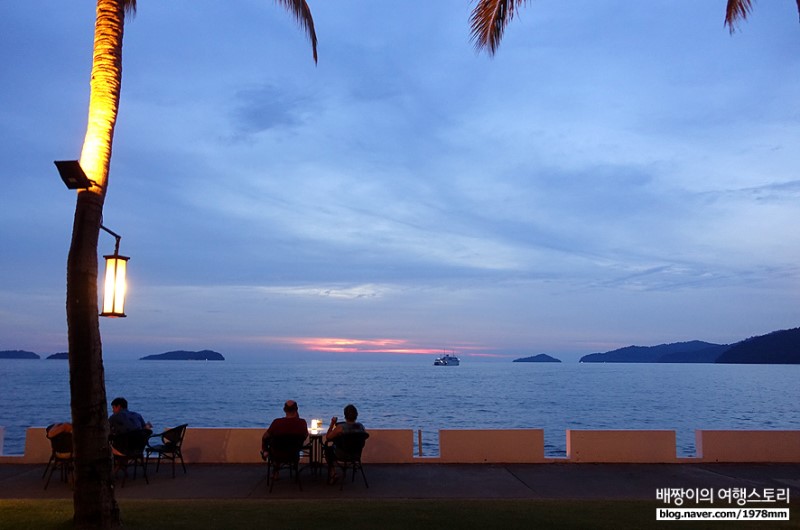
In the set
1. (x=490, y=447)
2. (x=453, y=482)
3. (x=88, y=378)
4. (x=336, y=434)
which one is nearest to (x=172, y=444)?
(x=336, y=434)

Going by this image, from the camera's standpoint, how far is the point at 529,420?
48562mm

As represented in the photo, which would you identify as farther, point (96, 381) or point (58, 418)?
point (58, 418)

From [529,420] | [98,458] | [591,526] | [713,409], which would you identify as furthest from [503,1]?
[713,409]

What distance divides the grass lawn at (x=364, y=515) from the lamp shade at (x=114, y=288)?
6.00ft

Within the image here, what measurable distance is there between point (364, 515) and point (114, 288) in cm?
318

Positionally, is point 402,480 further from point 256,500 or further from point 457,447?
point 256,500

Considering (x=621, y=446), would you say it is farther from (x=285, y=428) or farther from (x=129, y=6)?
(x=129, y=6)

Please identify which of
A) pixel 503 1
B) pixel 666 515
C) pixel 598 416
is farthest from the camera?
pixel 598 416

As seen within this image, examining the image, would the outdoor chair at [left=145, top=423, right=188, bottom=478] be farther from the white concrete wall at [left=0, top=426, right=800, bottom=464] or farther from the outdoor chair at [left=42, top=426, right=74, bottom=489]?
the outdoor chair at [left=42, top=426, right=74, bottom=489]

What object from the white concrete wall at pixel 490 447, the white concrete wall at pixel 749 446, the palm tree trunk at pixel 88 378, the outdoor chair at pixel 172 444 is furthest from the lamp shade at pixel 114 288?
the white concrete wall at pixel 749 446

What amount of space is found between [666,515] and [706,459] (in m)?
4.62

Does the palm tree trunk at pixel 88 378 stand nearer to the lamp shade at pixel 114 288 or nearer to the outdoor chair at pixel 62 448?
the lamp shade at pixel 114 288

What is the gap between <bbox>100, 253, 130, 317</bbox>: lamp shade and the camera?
5793 mm

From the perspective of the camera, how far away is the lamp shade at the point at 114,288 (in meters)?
5.79
